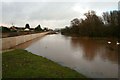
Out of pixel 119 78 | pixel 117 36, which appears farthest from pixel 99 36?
pixel 119 78

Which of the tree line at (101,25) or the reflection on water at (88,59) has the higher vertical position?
the tree line at (101,25)

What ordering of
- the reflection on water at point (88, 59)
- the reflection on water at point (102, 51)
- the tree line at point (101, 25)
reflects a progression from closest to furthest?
Answer: the reflection on water at point (88, 59), the reflection on water at point (102, 51), the tree line at point (101, 25)

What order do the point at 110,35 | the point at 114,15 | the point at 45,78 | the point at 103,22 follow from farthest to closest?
the point at 103,22 → the point at 114,15 → the point at 110,35 → the point at 45,78

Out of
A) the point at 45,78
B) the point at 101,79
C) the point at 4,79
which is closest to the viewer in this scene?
the point at 4,79

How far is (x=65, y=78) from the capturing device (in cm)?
851

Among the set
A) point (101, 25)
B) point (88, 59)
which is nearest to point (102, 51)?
point (88, 59)

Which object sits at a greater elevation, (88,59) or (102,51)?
(102,51)

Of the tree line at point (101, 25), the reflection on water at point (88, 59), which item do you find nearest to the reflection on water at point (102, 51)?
the reflection on water at point (88, 59)

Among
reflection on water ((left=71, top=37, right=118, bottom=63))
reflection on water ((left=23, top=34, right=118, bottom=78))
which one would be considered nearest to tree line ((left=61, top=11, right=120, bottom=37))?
reflection on water ((left=71, top=37, right=118, bottom=63))

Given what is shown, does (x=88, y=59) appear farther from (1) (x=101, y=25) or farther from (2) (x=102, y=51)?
(1) (x=101, y=25)

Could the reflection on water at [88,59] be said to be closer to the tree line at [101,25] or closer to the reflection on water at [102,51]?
the reflection on water at [102,51]

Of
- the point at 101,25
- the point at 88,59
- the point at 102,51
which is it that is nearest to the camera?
the point at 88,59

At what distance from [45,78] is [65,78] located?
2.71 feet

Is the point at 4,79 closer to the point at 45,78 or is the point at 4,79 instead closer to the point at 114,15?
the point at 45,78
